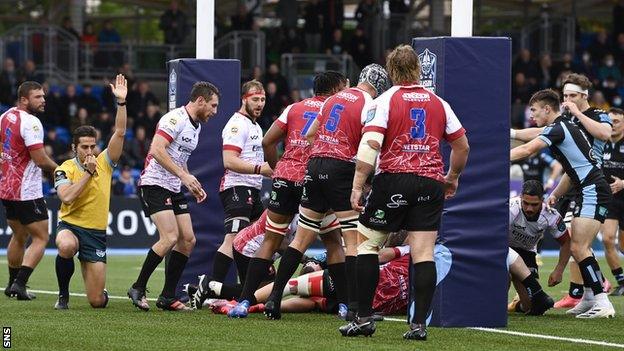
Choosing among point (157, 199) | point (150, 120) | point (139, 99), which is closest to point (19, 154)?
point (157, 199)

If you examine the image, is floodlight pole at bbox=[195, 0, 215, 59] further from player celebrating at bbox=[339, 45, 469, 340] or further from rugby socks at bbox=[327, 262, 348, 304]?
player celebrating at bbox=[339, 45, 469, 340]

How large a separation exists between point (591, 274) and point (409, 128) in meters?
3.35

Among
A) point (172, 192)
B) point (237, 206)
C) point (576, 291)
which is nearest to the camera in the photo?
point (172, 192)

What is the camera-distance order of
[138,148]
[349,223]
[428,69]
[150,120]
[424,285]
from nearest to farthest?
[424,285] < [428,69] < [349,223] < [138,148] < [150,120]

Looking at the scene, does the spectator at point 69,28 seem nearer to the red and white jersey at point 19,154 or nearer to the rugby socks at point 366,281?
the red and white jersey at point 19,154

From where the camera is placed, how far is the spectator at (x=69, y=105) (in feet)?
88.8

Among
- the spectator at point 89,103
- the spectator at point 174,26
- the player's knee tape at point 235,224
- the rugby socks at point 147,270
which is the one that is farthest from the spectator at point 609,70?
the rugby socks at point 147,270

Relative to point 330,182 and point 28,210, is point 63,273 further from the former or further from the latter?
point 330,182

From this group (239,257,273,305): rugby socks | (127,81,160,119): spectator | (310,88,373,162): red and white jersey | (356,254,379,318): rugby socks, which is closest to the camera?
(356,254,379,318): rugby socks

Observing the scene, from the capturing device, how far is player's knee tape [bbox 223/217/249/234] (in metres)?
12.5

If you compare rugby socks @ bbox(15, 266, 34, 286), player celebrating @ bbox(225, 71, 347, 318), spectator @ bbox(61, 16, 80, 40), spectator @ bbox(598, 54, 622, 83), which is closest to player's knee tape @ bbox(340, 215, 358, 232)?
player celebrating @ bbox(225, 71, 347, 318)

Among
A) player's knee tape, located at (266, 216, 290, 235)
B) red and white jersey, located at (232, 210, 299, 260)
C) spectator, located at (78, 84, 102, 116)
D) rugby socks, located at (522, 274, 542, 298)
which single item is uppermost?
spectator, located at (78, 84, 102, 116)

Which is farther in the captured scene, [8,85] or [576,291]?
[8,85]

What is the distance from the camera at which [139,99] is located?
27.7 meters
